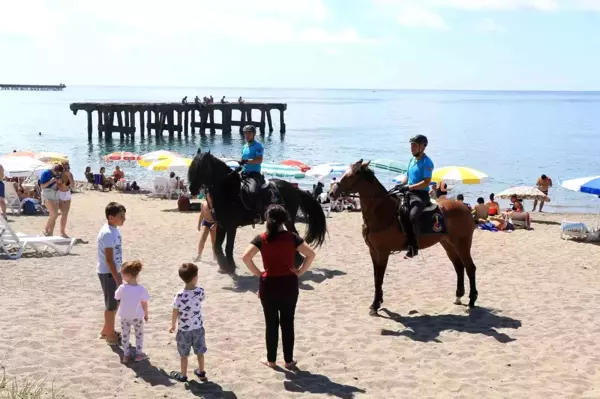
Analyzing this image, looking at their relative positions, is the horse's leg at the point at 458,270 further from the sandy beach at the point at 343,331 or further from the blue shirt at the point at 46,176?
the blue shirt at the point at 46,176

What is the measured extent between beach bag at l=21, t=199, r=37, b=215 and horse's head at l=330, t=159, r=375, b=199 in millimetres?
12254

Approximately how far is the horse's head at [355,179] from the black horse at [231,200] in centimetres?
181

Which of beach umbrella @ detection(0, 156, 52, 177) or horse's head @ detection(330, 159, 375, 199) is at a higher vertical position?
horse's head @ detection(330, 159, 375, 199)

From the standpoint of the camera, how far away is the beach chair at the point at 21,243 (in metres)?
11.8

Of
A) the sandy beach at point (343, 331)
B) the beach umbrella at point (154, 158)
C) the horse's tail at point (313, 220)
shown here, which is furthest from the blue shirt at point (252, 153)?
the beach umbrella at point (154, 158)

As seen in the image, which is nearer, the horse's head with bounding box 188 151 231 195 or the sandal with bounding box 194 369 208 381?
the sandal with bounding box 194 369 208 381

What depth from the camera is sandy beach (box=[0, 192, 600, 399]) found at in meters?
6.51

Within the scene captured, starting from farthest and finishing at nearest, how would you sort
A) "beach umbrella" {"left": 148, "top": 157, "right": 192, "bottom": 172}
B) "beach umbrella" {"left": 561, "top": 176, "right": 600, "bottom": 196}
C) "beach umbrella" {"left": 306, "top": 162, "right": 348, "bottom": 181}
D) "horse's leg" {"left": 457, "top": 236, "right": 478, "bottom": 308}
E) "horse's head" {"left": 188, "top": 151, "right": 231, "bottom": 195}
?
"beach umbrella" {"left": 306, "top": 162, "right": 348, "bottom": 181} → "beach umbrella" {"left": 148, "top": 157, "right": 192, "bottom": 172} → "beach umbrella" {"left": 561, "top": 176, "right": 600, "bottom": 196} → "horse's head" {"left": 188, "top": 151, "right": 231, "bottom": 195} → "horse's leg" {"left": 457, "top": 236, "right": 478, "bottom": 308}

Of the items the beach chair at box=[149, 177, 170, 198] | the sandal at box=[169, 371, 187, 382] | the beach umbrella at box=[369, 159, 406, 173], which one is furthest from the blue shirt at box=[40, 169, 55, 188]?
the beach umbrella at box=[369, 159, 406, 173]

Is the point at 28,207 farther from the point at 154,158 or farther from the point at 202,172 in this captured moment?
the point at 202,172

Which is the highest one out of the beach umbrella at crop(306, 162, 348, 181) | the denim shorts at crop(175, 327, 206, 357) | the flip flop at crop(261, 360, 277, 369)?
the denim shorts at crop(175, 327, 206, 357)

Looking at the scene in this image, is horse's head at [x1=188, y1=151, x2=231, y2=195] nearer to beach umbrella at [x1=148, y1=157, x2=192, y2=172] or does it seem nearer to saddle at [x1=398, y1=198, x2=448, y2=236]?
saddle at [x1=398, y1=198, x2=448, y2=236]

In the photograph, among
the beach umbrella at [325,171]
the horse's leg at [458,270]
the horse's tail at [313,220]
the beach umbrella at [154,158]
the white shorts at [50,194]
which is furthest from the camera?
the beach umbrella at [154,158]

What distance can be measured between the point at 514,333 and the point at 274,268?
3674 mm
